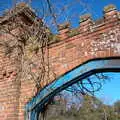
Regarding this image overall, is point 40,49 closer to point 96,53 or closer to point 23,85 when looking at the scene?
point 23,85

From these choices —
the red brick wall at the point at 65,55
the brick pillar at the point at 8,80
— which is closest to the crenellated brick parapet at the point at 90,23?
the red brick wall at the point at 65,55

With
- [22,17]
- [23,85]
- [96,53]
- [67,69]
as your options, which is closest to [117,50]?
[96,53]

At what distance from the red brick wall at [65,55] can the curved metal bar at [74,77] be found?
9 centimetres

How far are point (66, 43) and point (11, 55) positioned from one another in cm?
A: 127

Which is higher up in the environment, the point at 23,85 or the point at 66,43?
the point at 66,43

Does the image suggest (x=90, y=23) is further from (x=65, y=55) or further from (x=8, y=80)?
(x=8, y=80)

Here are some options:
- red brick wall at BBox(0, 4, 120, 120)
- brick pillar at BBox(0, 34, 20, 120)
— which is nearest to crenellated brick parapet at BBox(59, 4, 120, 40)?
red brick wall at BBox(0, 4, 120, 120)

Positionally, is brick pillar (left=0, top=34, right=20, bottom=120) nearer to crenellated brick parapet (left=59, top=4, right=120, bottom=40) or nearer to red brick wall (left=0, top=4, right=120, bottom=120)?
red brick wall (left=0, top=4, right=120, bottom=120)

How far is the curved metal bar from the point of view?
3.98 metres

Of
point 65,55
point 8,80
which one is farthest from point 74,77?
point 8,80

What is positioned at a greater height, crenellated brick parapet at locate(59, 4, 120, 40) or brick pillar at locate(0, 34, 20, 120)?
crenellated brick parapet at locate(59, 4, 120, 40)

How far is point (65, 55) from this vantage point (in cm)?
452

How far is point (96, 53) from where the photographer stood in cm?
412

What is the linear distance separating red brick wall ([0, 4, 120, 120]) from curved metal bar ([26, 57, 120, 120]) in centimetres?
9
